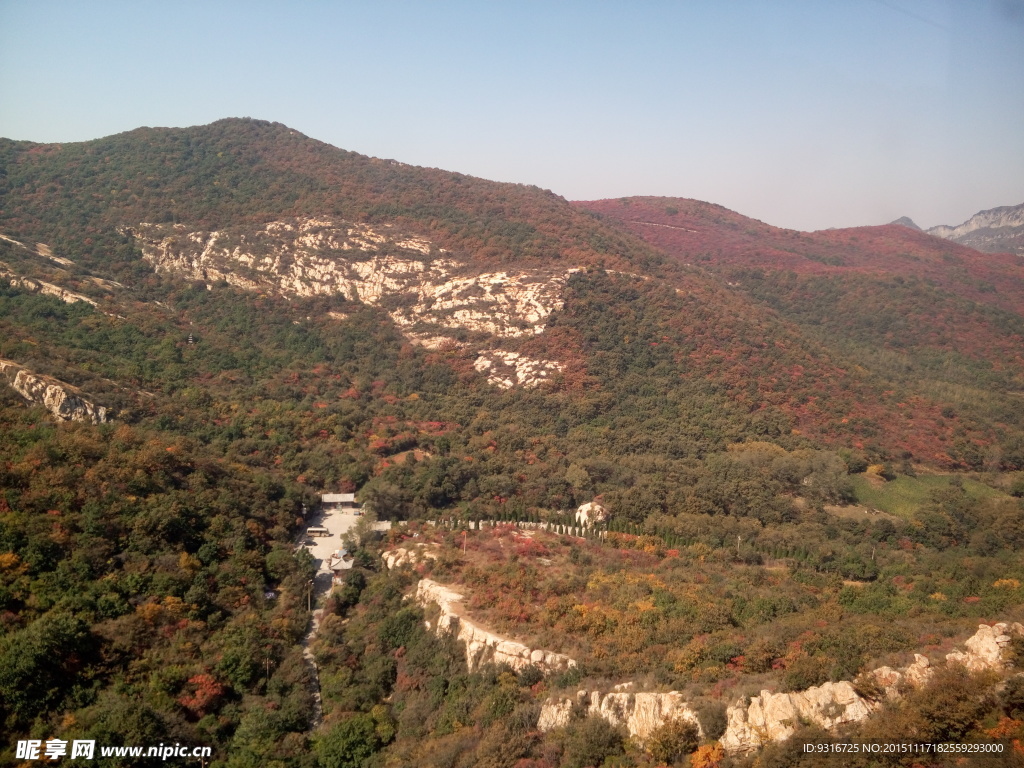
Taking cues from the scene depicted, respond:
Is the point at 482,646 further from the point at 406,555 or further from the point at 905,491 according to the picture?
the point at 905,491

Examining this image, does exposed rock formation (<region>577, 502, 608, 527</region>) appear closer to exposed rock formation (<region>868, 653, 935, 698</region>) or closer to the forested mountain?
the forested mountain

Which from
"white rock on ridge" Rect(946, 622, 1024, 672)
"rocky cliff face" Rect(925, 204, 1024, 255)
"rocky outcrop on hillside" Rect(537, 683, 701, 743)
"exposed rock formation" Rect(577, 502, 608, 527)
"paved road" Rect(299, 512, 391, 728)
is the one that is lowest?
"paved road" Rect(299, 512, 391, 728)

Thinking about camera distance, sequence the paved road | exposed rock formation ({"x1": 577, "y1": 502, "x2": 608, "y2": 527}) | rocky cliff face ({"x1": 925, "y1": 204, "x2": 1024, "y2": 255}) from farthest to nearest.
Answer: rocky cliff face ({"x1": 925, "y1": 204, "x2": 1024, "y2": 255}) → exposed rock formation ({"x1": 577, "y1": 502, "x2": 608, "y2": 527}) → the paved road

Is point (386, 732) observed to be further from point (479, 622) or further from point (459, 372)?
point (459, 372)

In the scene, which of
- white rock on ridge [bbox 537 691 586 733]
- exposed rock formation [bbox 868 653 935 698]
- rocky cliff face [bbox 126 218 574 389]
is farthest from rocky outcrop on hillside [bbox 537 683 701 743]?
rocky cliff face [bbox 126 218 574 389]

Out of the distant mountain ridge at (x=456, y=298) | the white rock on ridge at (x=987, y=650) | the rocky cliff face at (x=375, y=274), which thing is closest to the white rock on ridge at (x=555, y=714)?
the white rock on ridge at (x=987, y=650)

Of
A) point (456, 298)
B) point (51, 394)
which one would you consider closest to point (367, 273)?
point (456, 298)
